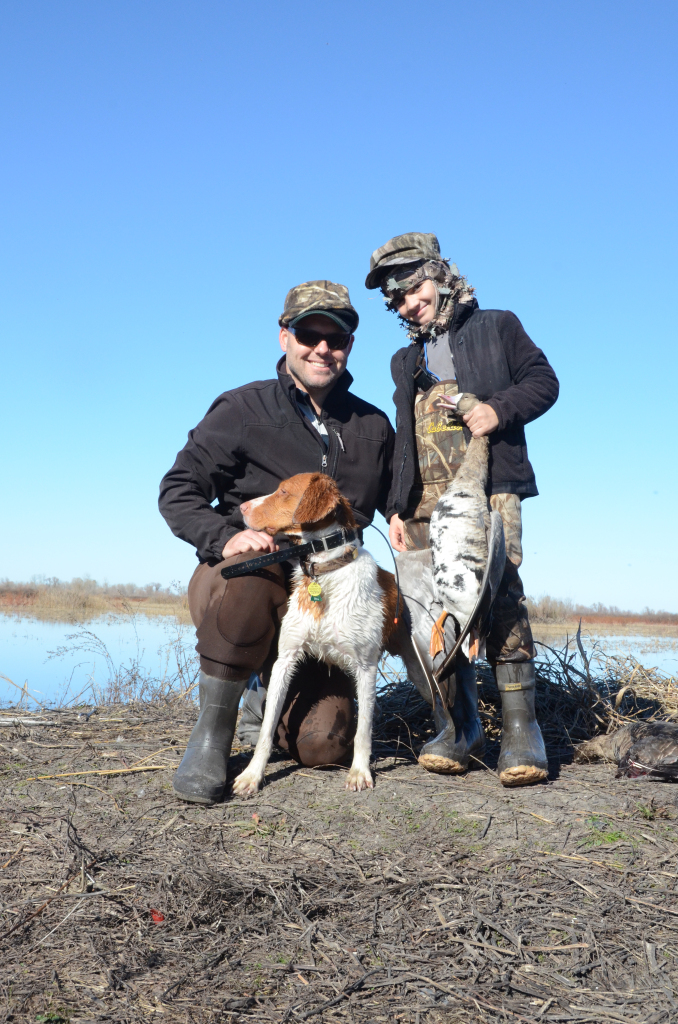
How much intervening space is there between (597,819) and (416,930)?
46.3 inches

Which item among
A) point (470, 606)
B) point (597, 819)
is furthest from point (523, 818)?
point (470, 606)

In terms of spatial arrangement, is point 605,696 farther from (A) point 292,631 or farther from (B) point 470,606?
(A) point 292,631

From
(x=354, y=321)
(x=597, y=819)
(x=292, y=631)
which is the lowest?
(x=597, y=819)

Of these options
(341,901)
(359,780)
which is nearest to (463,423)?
(359,780)

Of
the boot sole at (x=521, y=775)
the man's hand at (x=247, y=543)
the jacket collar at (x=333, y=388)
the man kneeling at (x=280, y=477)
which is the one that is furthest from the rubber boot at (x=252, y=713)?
the jacket collar at (x=333, y=388)

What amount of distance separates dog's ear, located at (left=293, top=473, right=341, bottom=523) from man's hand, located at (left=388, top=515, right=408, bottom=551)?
2.04 ft

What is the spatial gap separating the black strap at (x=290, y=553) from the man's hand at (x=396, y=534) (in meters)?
0.39

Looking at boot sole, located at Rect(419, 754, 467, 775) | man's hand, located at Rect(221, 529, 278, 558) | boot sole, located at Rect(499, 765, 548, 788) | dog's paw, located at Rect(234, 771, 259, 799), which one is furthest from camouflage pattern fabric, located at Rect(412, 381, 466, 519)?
dog's paw, located at Rect(234, 771, 259, 799)

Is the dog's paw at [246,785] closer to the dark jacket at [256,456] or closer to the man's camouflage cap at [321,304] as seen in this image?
the dark jacket at [256,456]

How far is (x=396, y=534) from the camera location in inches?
174

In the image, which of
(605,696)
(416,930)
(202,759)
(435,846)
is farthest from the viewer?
(605,696)

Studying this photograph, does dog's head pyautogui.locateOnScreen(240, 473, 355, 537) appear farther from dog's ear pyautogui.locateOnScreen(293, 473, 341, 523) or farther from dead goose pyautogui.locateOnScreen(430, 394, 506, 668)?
dead goose pyautogui.locateOnScreen(430, 394, 506, 668)

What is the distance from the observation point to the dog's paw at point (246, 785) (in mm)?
3623

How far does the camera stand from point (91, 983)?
225 centimetres
